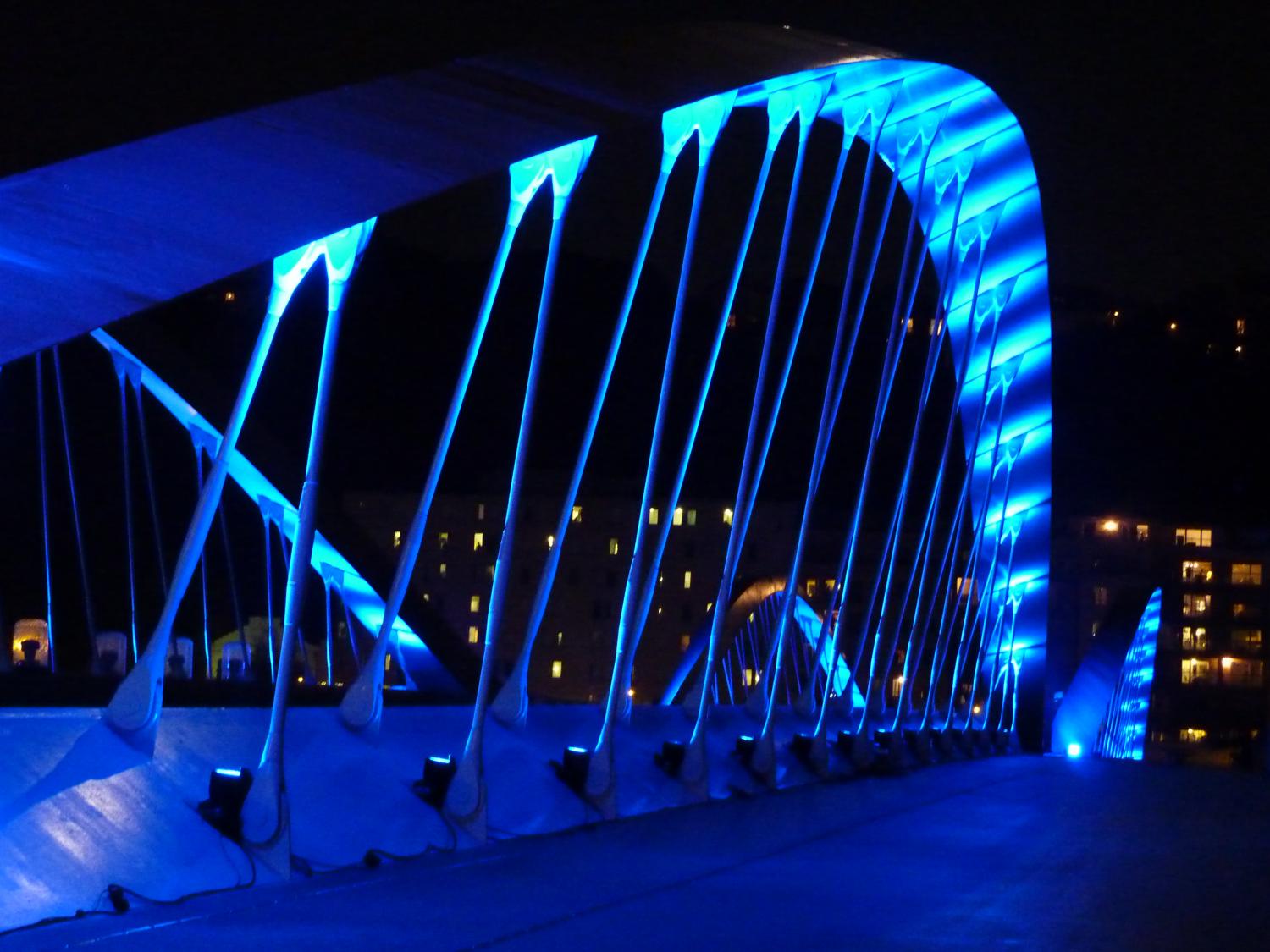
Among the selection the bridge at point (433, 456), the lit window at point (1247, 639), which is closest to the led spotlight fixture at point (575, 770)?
the bridge at point (433, 456)

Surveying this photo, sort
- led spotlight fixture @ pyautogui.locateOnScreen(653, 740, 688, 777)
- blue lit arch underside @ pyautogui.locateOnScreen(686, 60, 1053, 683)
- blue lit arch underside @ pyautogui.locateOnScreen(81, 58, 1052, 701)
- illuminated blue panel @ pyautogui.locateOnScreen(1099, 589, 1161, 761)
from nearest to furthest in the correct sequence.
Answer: led spotlight fixture @ pyautogui.locateOnScreen(653, 740, 688, 777) < blue lit arch underside @ pyautogui.locateOnScreen(81, 58, 1052, 701) < blue lit arch underside @ pyautogui.locateOnScreen(686, 60, 1053, 683) < illuminated blue panel @ pyautogui.locateOnScreen(1099, 589, 1161, 761)

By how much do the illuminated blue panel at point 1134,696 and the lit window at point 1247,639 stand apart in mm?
50805

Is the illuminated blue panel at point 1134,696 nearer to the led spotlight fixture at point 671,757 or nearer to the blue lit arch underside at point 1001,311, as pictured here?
the blue lit arch underside at point 1001,311

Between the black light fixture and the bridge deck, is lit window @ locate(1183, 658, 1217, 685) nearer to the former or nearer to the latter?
the black light fixture

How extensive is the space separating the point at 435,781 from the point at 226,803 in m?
2.09

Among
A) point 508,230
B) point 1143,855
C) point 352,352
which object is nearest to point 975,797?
point 1143,855

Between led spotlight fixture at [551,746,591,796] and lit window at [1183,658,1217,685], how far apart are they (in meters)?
109

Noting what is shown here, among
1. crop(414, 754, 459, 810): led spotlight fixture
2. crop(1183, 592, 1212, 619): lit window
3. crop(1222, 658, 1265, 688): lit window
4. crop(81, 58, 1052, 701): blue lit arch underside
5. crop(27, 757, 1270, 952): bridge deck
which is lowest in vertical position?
crop(1222, 658, 1265, 688): lit window

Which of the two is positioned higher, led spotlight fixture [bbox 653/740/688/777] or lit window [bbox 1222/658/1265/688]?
led spotlight fixture [bbox 653/740/688/777]

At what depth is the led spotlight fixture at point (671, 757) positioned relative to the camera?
47.0ft

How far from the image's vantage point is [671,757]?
1440cm

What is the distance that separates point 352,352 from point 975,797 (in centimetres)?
6705

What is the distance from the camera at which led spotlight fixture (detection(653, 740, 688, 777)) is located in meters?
14.3

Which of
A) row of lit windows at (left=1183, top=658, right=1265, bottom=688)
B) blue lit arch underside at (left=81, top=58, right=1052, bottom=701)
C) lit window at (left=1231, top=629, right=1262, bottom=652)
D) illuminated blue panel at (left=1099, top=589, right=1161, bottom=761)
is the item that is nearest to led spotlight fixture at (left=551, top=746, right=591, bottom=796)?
blue lit arch underside at (left=81, top=58, right=1052, bottom=701)
